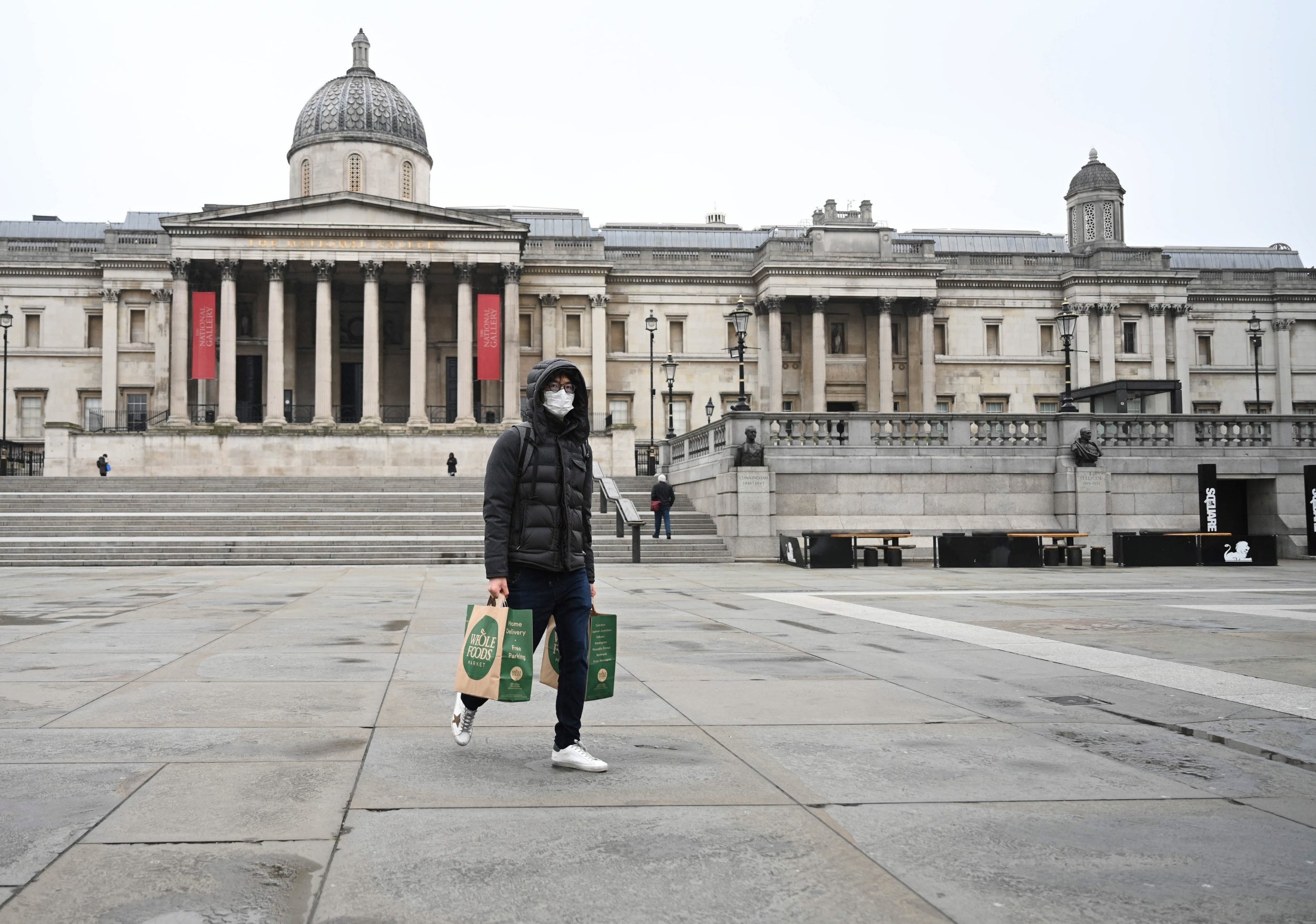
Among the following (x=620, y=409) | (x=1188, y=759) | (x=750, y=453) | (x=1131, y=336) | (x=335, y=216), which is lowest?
(x=1188, y=759)

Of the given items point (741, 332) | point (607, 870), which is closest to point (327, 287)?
point (741, 332)

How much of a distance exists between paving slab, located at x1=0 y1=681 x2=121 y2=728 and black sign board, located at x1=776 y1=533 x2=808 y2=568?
19.3 m

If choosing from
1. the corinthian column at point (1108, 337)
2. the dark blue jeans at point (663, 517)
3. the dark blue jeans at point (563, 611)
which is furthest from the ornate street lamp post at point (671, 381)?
the dark blue jeans at point (563, 611)

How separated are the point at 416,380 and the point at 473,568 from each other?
3556 cm

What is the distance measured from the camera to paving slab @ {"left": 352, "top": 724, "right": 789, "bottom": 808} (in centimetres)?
519

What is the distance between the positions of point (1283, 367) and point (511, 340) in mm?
50258

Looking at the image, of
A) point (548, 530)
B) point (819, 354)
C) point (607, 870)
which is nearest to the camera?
point (607, 870)

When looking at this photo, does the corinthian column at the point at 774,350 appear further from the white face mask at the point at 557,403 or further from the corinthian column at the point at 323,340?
the white face mask at the point at 557,403

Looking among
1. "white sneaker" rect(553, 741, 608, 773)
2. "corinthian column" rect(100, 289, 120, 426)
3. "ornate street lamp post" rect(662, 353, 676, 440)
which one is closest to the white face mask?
"white sneaker" rect(553, 741, 608, 773)

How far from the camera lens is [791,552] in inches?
1072

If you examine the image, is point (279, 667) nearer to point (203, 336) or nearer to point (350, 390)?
point (203, 336)

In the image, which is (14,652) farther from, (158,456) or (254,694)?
(158,456)

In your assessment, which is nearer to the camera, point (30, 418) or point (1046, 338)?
point (30, 418)

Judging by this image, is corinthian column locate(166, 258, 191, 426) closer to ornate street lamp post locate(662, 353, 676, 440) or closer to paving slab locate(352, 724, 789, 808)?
ornate street lamp post locate(662, 353, 676, 440)
